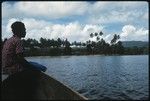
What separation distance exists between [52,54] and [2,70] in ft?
610

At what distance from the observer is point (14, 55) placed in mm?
9594

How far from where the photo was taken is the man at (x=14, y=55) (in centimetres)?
952

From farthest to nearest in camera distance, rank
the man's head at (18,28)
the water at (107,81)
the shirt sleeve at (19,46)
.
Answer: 1. the water at (107,81)
2. the man's head at (18,28)
3. the shirt sleeve at (19,46)

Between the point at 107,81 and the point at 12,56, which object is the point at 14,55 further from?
the point at 107,81

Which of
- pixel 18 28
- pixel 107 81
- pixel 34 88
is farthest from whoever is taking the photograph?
pixel 107 81

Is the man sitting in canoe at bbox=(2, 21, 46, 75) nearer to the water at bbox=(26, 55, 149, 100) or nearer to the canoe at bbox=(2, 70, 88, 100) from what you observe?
the canoe at bbox=(2, 70, 88, 100)

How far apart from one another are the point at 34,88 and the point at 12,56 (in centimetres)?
273

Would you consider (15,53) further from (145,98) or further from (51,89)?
(145,98)

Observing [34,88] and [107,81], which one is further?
[107,81]

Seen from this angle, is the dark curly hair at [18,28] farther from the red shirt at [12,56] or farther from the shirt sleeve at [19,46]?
the shirt sleeve at [19,46]

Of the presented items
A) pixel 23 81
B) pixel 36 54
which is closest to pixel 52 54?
pixel 36 54

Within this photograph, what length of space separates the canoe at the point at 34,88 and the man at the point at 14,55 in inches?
9.0

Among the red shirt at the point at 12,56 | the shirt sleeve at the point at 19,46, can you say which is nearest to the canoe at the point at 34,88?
the red shirt at the point at 12,56

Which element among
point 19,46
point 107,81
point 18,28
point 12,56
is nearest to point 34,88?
point 12,56
